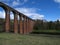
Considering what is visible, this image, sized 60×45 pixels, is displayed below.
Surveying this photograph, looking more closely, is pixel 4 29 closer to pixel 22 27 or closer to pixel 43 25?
pixel 22 27

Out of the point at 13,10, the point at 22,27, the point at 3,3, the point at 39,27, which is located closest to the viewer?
the point at 3,3

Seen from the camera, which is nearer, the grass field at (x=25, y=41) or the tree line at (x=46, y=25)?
the grass field at (x=25, y=41)

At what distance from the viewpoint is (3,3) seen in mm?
34562

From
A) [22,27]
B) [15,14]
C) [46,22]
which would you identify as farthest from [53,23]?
[15,14]

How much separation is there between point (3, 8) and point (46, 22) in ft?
215

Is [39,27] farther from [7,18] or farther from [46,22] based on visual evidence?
[7,18]

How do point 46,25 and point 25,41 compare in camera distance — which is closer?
point 25,41

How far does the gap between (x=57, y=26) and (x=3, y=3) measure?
6620 cm

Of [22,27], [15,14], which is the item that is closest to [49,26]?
[22,27]

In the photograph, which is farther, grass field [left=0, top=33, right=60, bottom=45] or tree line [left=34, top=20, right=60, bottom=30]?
tree line [left=34, top=20, right=60, bottom=30]

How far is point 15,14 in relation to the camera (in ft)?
128

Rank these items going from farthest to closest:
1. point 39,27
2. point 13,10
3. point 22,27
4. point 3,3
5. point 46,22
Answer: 1. point 46,22
2. point 39,27
3. point 22,27
4. point 13,10
5. point 3,3

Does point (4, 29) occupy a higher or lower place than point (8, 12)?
lower

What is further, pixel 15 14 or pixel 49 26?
pixel 49 26
